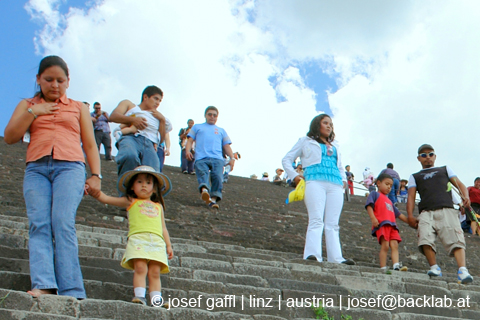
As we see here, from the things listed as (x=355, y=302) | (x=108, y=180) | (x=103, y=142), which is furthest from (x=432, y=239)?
(x=103, y=142)

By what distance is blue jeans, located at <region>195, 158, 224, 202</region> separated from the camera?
9062 mm

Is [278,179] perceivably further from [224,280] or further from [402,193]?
[224,280]

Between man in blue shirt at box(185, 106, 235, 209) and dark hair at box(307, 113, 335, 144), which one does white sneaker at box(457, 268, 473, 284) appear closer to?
dark hair at box(307, 113, 335, 144)

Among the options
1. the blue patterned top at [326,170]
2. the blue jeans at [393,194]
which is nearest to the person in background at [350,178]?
the blue jeans at [393,194]

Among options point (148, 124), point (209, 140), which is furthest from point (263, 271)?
point (209, 140)

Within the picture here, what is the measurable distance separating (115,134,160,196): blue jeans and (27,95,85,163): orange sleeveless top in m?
2.51

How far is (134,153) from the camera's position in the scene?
6711 millimetres

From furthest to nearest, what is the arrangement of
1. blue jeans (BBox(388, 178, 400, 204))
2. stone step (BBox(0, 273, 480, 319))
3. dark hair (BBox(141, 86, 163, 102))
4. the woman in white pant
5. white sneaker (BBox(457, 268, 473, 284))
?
blue jeans (BBox(388, 178, 400, 204)), dark hair (BBox(141, 86, 163, 102)), the woman in white pant, white sneaker (BBox(457, 268, 473, 284)), stone step (BBox(0, 273, 480, 319))

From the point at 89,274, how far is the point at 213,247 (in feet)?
7.04

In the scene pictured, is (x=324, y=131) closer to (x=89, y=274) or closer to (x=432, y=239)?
(x=432, y=239)

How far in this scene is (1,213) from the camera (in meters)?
6.19

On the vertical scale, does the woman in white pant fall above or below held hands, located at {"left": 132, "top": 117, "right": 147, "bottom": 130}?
below

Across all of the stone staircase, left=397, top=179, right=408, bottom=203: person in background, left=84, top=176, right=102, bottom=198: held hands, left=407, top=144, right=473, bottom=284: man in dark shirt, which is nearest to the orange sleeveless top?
left=84, top=176, right=102, bottom=198: held hands

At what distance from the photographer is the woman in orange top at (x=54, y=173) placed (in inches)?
141
